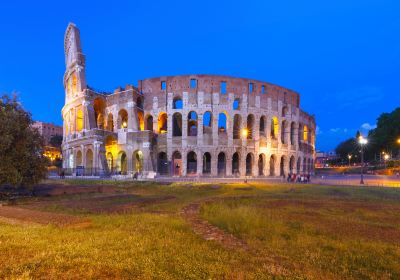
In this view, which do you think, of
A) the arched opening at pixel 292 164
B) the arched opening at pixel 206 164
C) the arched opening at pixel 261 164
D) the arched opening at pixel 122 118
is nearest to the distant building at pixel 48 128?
the arched opening at pixel 122 118

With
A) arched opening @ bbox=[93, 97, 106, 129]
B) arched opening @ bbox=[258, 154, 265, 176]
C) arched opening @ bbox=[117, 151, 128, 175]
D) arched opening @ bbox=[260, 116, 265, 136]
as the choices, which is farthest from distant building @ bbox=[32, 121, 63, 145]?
arched opening @ bbox=[258, 154, 265, 176]

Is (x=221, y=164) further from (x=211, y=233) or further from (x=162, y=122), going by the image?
(x=211, y=233)

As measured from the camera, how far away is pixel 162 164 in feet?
142

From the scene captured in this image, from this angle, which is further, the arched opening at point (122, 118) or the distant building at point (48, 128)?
the distant building at point (48, 128)

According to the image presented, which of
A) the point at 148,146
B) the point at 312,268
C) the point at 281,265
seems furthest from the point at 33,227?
the point at 148,146

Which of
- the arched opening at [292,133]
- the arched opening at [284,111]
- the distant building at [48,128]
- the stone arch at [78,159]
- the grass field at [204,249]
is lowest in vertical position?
the grass field at [204,249]

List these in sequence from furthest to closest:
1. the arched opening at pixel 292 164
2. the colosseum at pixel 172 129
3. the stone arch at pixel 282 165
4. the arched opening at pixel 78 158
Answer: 1. the arched opening at pixel 292 164
2. the stone arch at pixel 282 165
3. the arched opening at pixel 78 158
4. the colosseum at pixel 172 129

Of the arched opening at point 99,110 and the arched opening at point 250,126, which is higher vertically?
the arched opening at point 99,110

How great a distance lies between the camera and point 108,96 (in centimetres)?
4541

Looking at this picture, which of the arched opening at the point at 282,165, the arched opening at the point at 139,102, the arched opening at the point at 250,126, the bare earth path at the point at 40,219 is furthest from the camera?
the arched opening at the point at 282,165

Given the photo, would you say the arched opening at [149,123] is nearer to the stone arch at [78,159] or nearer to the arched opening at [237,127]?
the stone arch at [78,159]

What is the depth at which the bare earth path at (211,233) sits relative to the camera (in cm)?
684

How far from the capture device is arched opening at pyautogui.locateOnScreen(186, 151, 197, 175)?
42.8 m

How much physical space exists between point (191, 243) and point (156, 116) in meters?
37.2
